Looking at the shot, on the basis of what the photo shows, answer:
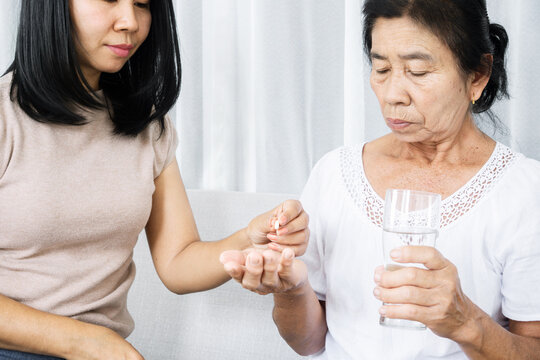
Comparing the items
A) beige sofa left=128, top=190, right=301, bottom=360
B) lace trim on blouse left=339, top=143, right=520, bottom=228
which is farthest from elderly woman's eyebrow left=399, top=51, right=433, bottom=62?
beige sofa left=128, top=190, right=301, bottom=360

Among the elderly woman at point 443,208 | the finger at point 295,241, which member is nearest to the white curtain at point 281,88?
the elderly woman at point 443,208

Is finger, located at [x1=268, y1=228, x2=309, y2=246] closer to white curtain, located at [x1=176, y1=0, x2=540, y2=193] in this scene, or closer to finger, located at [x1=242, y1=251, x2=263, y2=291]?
finger, located at [x1=242, y1=251, x2=263, y2=291]

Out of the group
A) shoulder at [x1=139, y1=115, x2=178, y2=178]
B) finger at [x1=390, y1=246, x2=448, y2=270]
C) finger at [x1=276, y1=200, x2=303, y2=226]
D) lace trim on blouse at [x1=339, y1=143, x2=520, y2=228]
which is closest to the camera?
finger at [x1=390, y1=246, x2=448, y2=270]

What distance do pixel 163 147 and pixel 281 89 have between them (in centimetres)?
→ 60

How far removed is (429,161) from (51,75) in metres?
0.81

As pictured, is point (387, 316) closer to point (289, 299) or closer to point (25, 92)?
point (289, 299)

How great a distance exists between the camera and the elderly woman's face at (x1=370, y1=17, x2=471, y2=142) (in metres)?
1.25

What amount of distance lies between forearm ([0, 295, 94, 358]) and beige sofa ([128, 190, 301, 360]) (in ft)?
2.11

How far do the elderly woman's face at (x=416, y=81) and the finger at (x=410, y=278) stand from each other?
41 centimetres

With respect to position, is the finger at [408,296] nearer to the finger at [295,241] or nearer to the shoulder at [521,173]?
the finger at [295,241]

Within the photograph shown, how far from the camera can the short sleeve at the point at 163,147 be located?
1512 millimetres

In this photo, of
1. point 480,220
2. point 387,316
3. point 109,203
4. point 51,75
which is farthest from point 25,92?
point 480,220

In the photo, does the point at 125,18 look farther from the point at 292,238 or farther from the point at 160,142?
the point at 292,238

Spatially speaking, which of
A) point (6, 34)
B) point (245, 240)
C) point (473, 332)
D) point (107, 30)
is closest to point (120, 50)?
point (107, 30)
